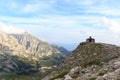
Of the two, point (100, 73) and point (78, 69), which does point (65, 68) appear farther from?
point (100, 73)

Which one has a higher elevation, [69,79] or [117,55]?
[117,55]

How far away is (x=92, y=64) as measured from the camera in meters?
87.8

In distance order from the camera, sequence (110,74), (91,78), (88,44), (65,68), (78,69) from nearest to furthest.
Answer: (110,74)
(91,78)
(78,69)
(65,68)
(88,44)

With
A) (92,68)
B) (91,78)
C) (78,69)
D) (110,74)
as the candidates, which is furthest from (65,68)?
(110,74)

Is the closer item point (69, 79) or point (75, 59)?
point (69, 79)

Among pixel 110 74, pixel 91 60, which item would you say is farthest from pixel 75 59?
pixel 110 74

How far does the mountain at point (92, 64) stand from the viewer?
7525 cm

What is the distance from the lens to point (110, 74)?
69.2 m

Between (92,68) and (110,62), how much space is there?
5.69m

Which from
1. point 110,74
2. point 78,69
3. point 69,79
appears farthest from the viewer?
point 78,69

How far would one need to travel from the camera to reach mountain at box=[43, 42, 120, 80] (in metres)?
75.2

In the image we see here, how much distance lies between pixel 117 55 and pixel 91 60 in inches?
337

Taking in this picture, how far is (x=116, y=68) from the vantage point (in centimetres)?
7581

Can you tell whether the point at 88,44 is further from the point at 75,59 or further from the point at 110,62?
the point at 110,62
